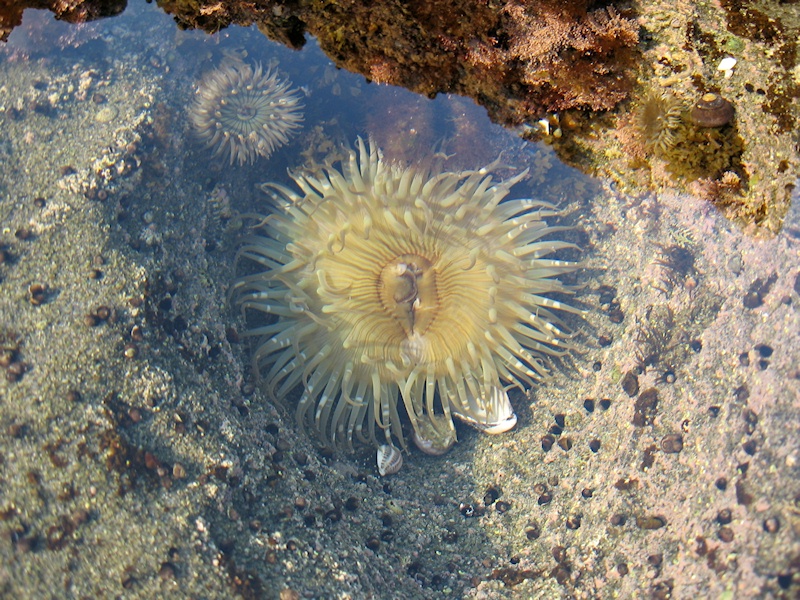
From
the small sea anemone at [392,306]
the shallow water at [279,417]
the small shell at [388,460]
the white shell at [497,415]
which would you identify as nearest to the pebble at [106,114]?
the shallow water at [279,417]

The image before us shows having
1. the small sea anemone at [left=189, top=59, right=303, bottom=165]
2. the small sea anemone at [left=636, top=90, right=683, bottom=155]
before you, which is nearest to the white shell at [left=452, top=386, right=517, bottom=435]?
the small sea anemone at [left=636, top=90, right=683, bottom=155]

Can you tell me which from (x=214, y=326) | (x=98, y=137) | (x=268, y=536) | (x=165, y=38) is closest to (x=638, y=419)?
(x=268, y=536)

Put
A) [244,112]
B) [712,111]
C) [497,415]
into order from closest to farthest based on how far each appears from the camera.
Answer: [712,111] < [497,415] < [244,112]

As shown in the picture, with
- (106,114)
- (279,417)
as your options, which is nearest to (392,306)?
(279,417)

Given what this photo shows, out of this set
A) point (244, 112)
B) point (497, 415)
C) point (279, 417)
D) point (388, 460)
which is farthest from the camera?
point (244, 112)

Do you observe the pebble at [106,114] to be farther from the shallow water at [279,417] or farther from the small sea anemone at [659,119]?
the small sea anemone at [659,119]

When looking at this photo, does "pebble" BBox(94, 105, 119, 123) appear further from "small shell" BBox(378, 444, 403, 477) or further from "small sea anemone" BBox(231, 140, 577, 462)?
"small shell" BBox(378, 444, 403, 477)

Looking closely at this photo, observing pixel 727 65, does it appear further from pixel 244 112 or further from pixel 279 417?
pixel 244 112
